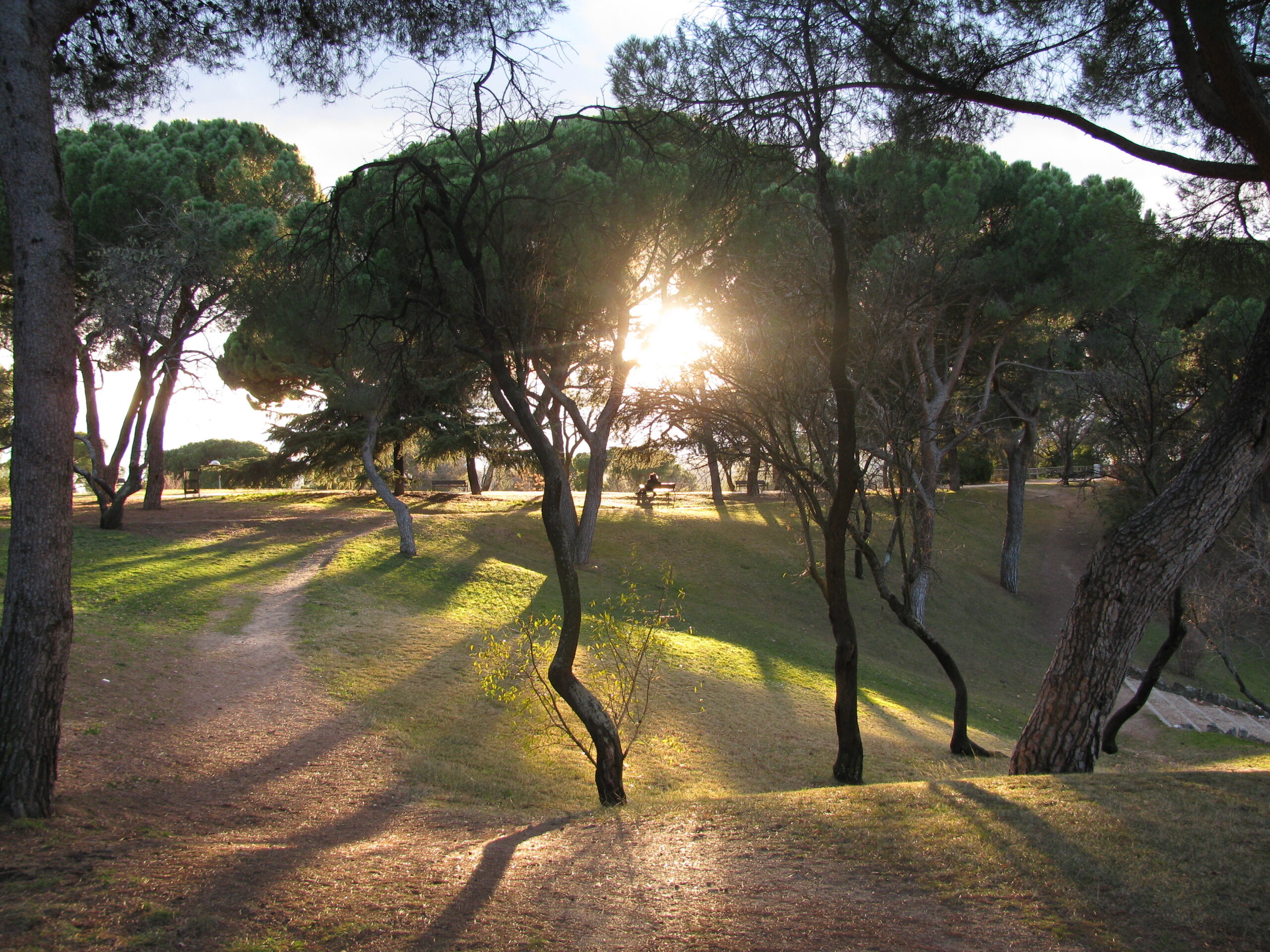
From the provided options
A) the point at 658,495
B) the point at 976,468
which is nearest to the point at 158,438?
the point at 658,495

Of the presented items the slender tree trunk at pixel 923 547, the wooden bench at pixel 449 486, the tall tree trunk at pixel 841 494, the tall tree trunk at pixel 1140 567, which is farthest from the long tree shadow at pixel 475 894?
the wooden bench at pixel 449 486

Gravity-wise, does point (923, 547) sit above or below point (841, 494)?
below

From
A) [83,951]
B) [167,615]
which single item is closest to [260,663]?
[167,615]

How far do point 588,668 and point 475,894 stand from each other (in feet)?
23.9

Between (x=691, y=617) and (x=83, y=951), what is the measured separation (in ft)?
45.1

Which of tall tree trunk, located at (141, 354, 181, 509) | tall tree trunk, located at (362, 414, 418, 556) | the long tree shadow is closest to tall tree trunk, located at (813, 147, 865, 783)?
the long tree shadow

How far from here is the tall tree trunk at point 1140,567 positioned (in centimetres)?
534

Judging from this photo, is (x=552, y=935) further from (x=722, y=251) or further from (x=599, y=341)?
(x=599, y=341)

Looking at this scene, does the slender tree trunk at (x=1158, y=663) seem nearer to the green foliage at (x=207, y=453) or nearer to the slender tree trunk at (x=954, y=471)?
the slender tree trunk at (x=954, y=471)

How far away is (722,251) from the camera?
12352 millimetres

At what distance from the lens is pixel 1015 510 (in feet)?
77.2

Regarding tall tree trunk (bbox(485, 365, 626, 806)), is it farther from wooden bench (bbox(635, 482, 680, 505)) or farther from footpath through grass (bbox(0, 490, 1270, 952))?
wooden bench (bbox(635, 482, 680, 505))

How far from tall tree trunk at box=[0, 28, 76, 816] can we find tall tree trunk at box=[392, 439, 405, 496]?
20.3 meters

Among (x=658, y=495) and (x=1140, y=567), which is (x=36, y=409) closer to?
(x=1140, y=567)
